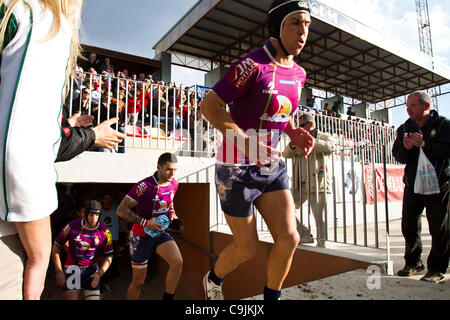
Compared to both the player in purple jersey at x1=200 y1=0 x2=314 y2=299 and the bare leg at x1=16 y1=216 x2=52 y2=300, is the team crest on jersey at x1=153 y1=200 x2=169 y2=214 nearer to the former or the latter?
the player in purple jersey at x1=200 y1=0 x2=314 y2=299

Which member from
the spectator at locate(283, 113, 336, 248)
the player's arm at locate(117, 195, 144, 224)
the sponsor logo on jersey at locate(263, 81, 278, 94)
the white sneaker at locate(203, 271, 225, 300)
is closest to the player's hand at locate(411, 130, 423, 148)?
the spectator at locate(283, 113, 336, 248)

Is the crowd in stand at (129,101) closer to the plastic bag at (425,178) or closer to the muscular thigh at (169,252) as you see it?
the muscular thigh at (169,252)

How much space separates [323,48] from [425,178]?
13591mm

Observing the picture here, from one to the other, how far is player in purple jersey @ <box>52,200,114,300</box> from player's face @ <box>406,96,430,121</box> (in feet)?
14.9

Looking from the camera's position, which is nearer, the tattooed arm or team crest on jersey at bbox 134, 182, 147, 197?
the tattooed arm

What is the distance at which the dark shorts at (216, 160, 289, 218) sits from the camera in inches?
82.0

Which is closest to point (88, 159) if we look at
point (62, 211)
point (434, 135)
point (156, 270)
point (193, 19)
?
point (62, 211)

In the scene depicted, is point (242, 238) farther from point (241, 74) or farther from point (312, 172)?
point (312, 172)

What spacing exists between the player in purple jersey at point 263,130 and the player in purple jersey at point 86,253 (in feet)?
10.6

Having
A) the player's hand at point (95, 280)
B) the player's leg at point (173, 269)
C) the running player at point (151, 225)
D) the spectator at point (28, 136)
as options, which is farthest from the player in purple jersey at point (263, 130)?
the player's hand at point (95, 280)

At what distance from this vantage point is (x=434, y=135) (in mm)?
3238

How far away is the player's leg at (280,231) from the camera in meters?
2.02

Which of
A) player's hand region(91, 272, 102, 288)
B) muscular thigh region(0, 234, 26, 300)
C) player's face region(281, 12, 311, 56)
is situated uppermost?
player's face region(281, 12, 311, 56)
